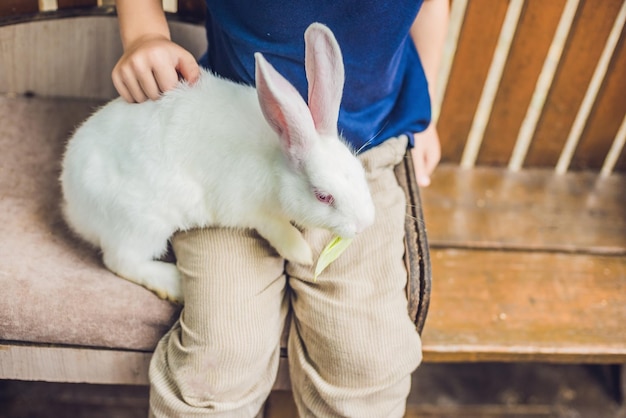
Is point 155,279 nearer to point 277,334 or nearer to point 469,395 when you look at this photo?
point 277,334

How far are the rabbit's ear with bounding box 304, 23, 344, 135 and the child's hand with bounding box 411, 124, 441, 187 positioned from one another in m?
0.44

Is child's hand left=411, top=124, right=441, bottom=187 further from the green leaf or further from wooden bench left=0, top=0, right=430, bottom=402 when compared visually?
the green leaf

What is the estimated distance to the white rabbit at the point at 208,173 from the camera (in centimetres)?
84

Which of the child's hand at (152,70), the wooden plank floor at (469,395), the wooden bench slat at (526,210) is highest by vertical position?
the child's hand at (152,70)

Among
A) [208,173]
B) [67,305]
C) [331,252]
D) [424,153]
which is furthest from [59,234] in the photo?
[424,153]

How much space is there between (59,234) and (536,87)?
3.21ft

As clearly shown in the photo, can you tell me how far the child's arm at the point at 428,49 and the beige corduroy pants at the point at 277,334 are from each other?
0.30 m

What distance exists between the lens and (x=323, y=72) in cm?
80

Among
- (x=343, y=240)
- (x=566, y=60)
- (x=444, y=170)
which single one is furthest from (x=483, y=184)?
(x=343, y=240)

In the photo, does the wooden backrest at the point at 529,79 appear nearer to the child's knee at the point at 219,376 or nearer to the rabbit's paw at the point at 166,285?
the rabbit's paw at the point at 166,285

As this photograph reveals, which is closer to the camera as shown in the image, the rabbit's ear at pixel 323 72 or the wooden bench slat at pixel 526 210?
the rabbit's ear at pixel 323 72

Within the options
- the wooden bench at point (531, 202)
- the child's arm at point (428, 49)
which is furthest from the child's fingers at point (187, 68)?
the wooden bench at point (531, 202)

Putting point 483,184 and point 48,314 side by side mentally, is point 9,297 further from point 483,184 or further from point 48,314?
point 483,184

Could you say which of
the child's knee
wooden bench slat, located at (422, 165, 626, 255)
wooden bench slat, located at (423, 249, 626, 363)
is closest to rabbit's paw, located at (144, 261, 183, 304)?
the child's knee
